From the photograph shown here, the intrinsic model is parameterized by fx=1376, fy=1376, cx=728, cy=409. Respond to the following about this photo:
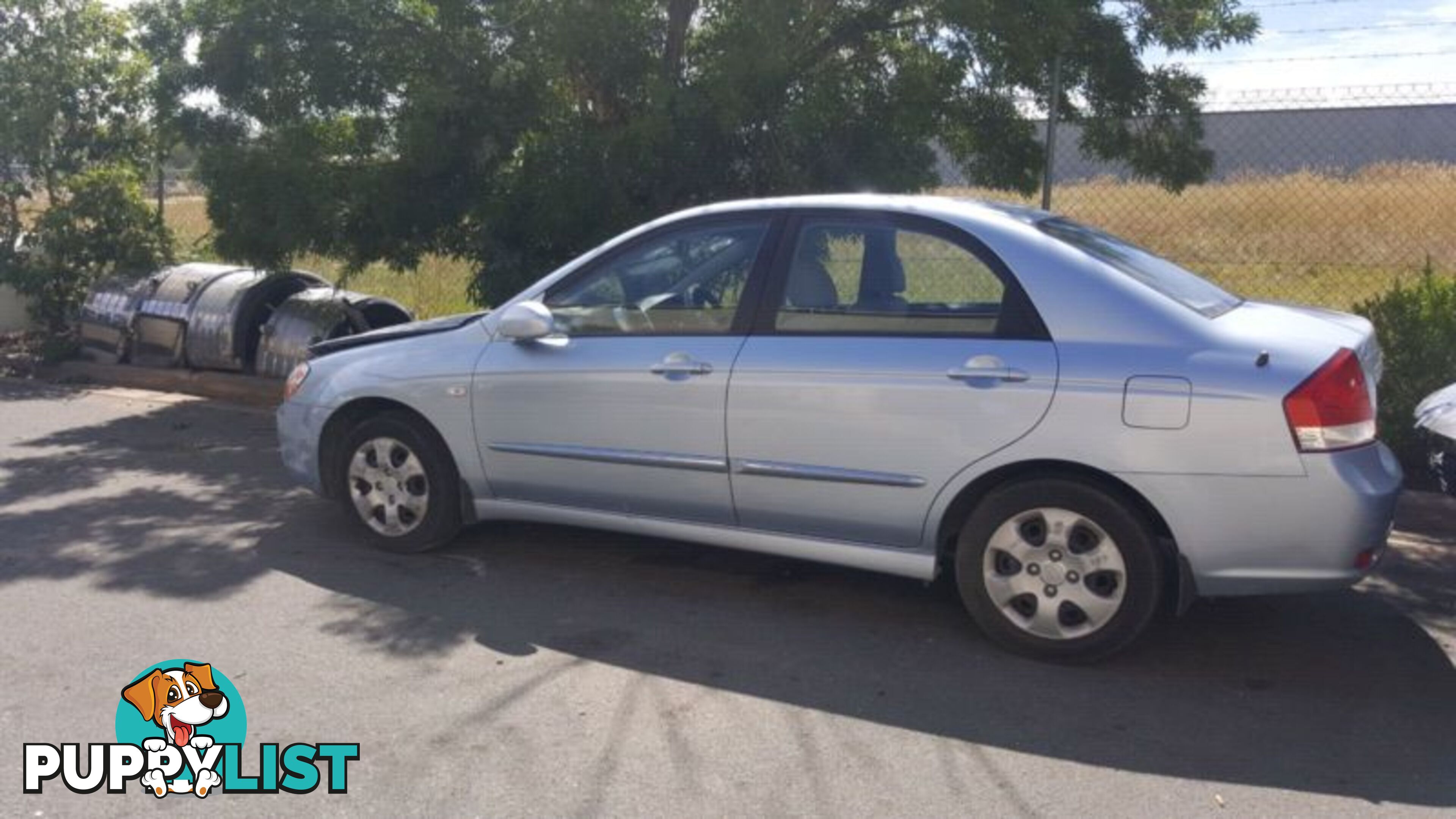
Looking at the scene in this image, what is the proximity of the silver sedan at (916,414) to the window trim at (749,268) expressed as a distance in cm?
1

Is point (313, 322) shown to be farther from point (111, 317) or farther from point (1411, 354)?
point (1411, 354)

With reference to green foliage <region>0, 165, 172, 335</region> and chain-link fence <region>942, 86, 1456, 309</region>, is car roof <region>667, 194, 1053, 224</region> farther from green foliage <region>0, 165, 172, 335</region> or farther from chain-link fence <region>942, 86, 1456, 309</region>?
green foliage <region>0, 165, 172, 335</region>

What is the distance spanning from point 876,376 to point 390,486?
2.39 meters

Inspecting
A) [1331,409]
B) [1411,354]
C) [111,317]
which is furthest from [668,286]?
[111,317]

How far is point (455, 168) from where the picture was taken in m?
9.23

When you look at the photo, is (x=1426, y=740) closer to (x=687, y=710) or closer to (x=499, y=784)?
(x=687, y=710)

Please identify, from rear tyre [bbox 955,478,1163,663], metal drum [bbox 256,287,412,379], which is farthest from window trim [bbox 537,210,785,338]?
metal drum [bbox 256,287,412,379]

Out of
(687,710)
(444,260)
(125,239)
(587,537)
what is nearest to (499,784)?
(687,710)

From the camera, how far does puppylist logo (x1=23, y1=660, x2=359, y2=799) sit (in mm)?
3996

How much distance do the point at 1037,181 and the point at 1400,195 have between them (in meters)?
3.54

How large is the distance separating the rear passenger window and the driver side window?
0.23 meters

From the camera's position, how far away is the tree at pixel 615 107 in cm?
841

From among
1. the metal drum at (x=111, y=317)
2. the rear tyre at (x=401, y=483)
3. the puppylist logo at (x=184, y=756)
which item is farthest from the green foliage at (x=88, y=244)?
the puppylist logo at (x=184, y=756)

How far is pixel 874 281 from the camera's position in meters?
5.30
